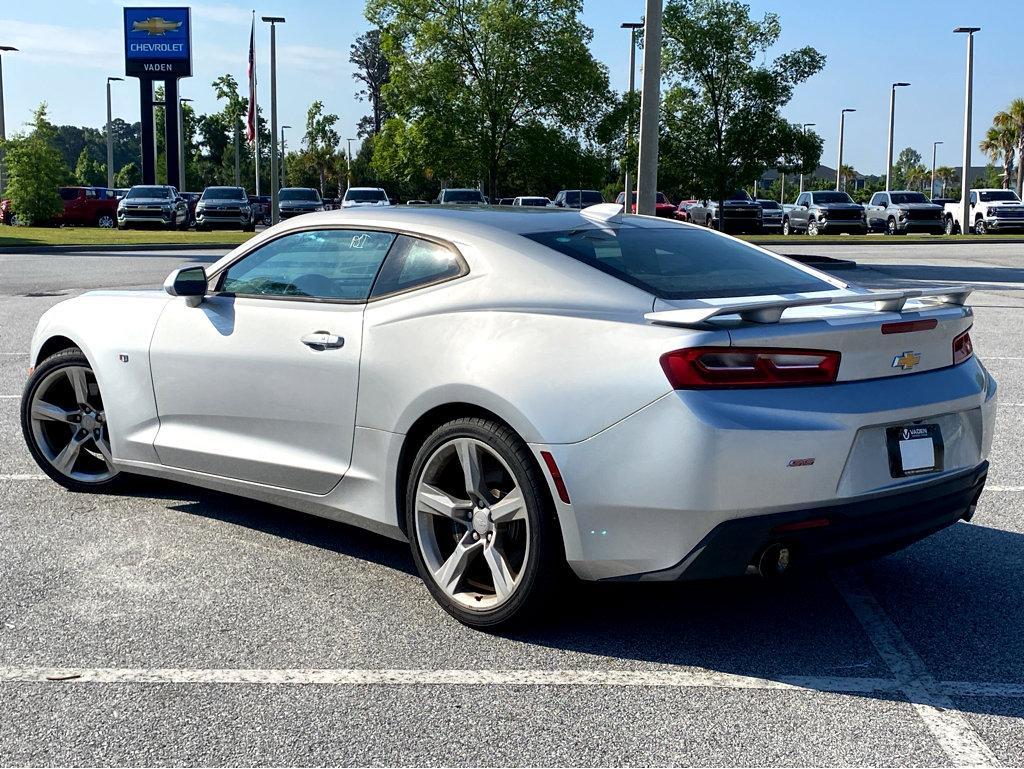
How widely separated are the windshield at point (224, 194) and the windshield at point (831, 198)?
71.5ft

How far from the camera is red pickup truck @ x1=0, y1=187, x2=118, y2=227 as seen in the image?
48.8 metres

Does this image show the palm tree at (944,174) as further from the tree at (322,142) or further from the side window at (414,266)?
the side window at (414,266)

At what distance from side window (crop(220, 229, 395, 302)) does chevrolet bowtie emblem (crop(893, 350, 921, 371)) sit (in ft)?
6.47

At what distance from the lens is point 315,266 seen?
5.13 m

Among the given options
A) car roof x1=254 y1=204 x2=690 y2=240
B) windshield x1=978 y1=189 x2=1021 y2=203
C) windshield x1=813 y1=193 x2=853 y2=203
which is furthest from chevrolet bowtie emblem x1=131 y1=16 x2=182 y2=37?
car roof x1=254 y1=204 x2=690 y2=240

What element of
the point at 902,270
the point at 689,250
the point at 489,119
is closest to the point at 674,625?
the point at 689,250

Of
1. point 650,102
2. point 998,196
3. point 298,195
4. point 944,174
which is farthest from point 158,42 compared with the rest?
point 944,174

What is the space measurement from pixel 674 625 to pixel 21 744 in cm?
219

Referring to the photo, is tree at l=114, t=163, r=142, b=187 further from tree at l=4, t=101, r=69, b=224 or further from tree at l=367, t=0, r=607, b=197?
tree at l=367, t=0, r=607, b=197

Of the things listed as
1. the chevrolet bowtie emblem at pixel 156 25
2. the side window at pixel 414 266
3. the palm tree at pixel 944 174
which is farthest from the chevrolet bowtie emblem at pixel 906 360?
the palm tree at pixel 944 174

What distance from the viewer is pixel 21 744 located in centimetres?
339

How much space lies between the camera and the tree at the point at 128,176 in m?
108

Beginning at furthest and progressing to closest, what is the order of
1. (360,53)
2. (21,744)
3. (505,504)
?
(360,53)
(505,504)
(21,744)

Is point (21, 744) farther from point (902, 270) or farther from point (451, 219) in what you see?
point (902, 270)
